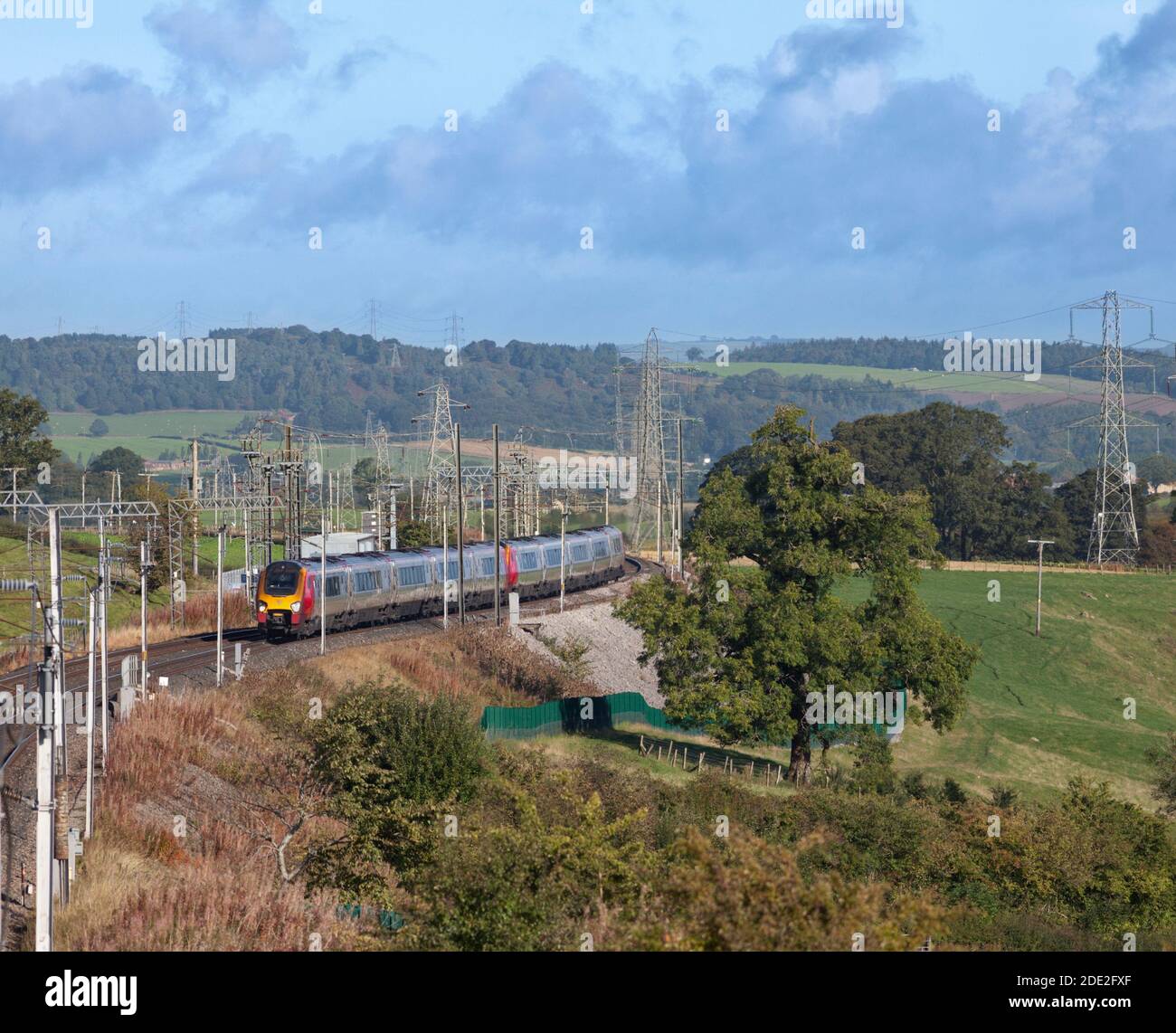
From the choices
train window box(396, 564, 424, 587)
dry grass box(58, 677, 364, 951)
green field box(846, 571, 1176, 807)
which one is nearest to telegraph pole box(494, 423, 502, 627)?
train window box(396, 564, 424, 587)

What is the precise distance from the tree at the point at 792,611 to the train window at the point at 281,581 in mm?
12342

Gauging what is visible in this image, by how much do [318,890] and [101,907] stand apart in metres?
5.20

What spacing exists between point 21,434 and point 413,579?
2812 inches

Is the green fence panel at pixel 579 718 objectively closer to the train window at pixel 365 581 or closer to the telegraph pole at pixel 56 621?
the train window at pixel 365 581

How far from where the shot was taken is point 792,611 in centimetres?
4784

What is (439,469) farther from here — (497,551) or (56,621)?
(56,621)

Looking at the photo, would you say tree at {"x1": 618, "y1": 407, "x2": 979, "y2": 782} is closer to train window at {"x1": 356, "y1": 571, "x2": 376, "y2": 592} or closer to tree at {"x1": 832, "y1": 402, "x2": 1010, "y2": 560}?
train window at {"x1": 356, "y1": 571, "x2": 376, "y2": 592}

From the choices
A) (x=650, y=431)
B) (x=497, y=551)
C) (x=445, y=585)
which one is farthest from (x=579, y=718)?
(x=650, y=431)

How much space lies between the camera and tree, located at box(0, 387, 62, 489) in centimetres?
11912

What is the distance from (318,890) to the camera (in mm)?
24422

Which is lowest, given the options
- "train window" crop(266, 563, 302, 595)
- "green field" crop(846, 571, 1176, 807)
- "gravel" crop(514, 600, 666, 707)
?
"green field" crop(846, 571, 1176, 807)

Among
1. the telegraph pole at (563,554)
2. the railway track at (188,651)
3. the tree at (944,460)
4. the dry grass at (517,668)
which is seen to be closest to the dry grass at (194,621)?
the railway track at (188,651)

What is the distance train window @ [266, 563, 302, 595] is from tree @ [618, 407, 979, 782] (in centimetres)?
1234

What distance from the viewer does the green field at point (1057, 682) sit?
61.7 metres
